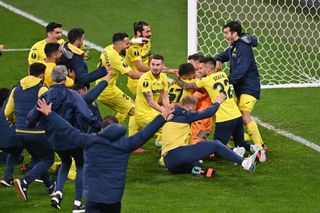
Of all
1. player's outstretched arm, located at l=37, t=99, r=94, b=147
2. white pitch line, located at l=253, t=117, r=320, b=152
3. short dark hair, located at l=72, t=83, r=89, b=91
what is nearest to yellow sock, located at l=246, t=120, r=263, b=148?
white pitch line, located at l=253, t=117, r=320, b=152

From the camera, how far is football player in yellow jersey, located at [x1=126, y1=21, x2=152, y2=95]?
1689 centimetres

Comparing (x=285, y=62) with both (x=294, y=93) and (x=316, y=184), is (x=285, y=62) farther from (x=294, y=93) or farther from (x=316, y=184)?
(x=316, y=184)

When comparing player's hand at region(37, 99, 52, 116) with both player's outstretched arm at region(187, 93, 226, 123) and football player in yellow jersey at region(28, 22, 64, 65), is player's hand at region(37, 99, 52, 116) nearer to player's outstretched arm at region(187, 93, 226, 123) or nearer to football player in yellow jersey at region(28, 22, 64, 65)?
player's outstretched arm at region(187, 93, 226, 123)

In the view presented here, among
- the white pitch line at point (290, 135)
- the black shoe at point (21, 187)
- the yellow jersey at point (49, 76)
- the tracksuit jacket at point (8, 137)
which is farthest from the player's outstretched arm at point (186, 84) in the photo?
the black shoe at point (21, 187)

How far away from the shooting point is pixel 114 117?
11.3 meters

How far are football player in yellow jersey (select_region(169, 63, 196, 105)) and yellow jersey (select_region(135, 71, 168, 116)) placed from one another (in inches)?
11.6

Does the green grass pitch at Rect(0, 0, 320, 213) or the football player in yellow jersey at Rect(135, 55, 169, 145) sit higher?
the football player in yellow jersey at Rect(135, 55, 169, 145)

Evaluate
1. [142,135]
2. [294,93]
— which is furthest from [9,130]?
[294,93]

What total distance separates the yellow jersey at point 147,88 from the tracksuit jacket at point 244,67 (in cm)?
101

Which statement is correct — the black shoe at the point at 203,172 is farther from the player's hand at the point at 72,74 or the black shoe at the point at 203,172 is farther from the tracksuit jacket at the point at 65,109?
the tracksuit jacket at the point at 65,109

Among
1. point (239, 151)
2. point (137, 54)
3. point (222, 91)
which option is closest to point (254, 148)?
point (239, 151)

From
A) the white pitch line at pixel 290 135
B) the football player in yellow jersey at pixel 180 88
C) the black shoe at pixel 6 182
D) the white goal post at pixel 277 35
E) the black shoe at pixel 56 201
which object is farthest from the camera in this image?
the white goal post at pixel 277 35

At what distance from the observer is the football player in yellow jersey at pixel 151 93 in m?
15.3

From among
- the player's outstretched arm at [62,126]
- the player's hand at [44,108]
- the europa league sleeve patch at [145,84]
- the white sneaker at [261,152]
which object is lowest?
the white sneaker at [261,152]
